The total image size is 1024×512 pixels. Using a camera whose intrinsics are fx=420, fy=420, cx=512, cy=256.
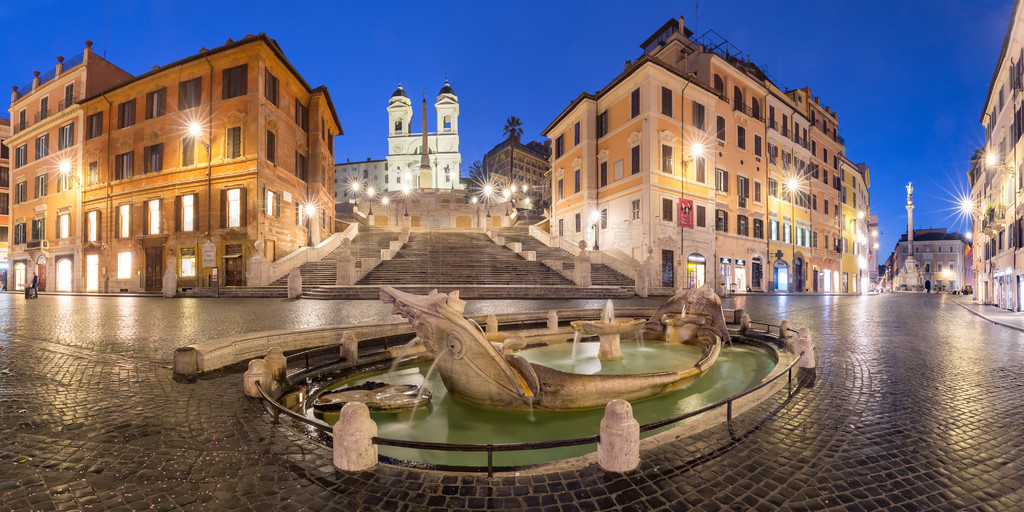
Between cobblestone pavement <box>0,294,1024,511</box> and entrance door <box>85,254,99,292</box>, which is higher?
entrance door <box>85,254,99,292</box>

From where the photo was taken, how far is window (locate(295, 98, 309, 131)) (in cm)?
3067

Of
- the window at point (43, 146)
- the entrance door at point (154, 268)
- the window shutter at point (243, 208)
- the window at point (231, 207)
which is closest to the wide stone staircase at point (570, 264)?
the window shutter at point (243, 208)

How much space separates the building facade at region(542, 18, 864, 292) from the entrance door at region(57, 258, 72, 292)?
3789 cm

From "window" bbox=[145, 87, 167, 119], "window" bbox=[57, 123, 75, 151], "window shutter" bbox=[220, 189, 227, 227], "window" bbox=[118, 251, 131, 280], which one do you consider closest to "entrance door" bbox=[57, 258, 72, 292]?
"window" bbox=[118, 251, 131, 280]

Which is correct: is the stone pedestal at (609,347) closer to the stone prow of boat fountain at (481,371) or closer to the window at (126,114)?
the stone prow of boat fountain at (481,371)

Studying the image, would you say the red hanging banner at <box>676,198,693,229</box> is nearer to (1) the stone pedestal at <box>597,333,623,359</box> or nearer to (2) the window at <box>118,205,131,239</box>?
(1) the stone pedestal at <box>597,333,623,359</box>

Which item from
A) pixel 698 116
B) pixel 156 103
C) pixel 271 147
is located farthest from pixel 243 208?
pixel 698 116

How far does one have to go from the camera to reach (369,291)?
65.1 feet


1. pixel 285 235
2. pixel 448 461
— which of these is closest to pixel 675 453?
pixel 448 461

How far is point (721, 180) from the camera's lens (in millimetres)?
31281

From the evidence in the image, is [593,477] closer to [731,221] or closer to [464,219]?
[731,221]

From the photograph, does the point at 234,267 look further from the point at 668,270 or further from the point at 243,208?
the point at 668,270

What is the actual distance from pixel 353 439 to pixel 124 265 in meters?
35.5

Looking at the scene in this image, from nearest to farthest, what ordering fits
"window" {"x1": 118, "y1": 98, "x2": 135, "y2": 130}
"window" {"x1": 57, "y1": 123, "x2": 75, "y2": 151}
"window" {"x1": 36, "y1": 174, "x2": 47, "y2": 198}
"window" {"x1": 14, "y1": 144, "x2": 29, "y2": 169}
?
"window" {"x1": 118, "y1": 98, "x2": 135, "y2": 130} < "window" {"x1": 57, "y1": 123, "x2": 75, "y2": 151} < "window" {"x1": 36, "y1": 174, "x2": 47, "y2": 198} < "window" {"x1": 14, "y1": 144, "x2": 29, "y2": 169}
